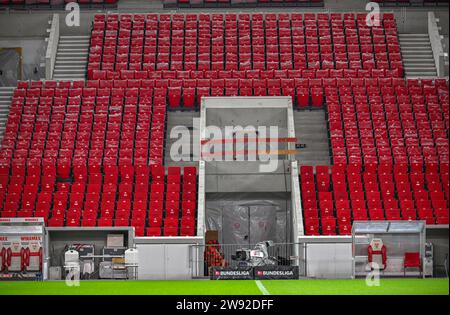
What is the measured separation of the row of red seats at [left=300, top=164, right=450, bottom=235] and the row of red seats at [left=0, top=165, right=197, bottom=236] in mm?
3477

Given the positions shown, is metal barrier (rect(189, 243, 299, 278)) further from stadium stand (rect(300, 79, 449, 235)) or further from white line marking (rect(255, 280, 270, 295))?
white line marking (rect(255, 280, 270, 295))

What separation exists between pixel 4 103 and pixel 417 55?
590 inches

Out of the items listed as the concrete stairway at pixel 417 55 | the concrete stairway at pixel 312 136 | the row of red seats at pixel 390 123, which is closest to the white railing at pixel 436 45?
the concrete stairway at pixel 417 55

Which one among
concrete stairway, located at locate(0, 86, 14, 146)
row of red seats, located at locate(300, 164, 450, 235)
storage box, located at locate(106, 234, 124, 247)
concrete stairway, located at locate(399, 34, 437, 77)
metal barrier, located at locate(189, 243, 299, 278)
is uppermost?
concrete stairway, located at locate(399, 34, 437, 77)

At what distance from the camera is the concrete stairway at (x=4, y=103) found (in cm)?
3031

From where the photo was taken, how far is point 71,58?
33281 millimetres

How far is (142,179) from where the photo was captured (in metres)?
26.6

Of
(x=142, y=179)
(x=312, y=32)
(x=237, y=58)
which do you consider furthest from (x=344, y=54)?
(x=142, y=179)

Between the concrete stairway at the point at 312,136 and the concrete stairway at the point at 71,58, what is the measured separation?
833 cm

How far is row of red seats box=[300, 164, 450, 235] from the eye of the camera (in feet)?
82.0

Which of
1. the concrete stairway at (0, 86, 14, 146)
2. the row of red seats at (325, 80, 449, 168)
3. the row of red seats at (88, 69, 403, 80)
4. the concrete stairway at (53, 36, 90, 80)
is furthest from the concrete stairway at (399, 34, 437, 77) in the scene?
the concrete stairway at (0, 86, 14, 146)
